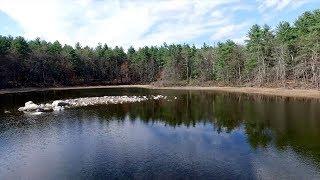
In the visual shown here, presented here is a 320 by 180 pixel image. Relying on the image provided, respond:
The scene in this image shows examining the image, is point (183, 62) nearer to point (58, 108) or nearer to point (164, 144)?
point (58, 108)

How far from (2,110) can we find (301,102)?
2365 inches

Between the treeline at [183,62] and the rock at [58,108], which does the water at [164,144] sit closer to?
the rock at [58,108]

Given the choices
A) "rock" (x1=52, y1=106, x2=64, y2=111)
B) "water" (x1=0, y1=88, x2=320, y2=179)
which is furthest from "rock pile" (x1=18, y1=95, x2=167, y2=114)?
"water" (x1=0, y1=88, x2=320, y2=179)

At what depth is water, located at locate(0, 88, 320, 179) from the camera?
31.5 m

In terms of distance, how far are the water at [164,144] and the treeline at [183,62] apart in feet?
121

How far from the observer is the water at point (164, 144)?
31516mm

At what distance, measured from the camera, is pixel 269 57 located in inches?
4469

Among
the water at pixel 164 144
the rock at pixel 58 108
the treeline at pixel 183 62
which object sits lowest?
the water at pixel 164 144

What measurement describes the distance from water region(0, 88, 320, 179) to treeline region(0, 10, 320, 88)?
121 ft

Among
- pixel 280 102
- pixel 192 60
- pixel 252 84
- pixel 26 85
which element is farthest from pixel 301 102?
pixel 26 85

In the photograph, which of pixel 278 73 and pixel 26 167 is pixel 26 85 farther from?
pixel 26 167

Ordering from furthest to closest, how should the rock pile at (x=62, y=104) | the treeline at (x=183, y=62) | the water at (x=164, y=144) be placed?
the treeline at (x=183, y=62) → the rock pile at (x=62, y=104) → the water at (x=164, y=144)

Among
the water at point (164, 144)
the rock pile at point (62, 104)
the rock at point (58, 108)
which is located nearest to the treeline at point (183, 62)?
the water at point (164, 144)

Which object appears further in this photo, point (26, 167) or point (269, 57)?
point (269, 57)
